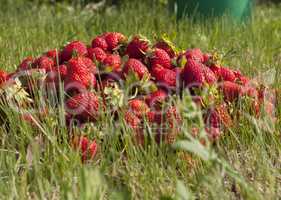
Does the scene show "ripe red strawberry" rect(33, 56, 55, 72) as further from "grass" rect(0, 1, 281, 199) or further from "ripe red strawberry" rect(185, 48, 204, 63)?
"ripe red strawberry" rect(185, 48, 204, 63)

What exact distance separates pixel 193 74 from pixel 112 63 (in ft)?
0.73

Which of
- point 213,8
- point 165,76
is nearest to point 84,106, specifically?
point 165,76

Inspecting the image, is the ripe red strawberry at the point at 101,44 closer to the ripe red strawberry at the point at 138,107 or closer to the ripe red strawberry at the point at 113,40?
the ripe red strawberry at the point at 113,40

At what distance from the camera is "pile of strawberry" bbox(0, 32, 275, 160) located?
167cm

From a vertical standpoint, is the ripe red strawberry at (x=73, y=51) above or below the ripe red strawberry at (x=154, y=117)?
above

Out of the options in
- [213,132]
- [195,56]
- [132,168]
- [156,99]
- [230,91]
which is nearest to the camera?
[132,168]

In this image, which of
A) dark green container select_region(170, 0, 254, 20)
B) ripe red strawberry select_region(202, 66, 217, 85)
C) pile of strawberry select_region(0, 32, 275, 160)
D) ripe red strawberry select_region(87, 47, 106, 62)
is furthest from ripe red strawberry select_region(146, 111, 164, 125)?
dark green container select_region(170, 0, 254, 20)

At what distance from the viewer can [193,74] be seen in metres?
1.85

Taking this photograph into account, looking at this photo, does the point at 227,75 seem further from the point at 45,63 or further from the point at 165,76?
the point at 45,63

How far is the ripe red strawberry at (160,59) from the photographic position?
195 centimetres

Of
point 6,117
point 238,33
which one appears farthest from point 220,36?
point 6,117

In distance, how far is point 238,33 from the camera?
140 inches

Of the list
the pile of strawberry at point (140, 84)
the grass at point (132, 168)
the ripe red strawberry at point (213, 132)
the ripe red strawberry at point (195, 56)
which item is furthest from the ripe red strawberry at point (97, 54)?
the ripe red strawberry at point (213, 132)

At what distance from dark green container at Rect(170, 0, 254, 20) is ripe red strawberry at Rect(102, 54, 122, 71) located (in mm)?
2342
